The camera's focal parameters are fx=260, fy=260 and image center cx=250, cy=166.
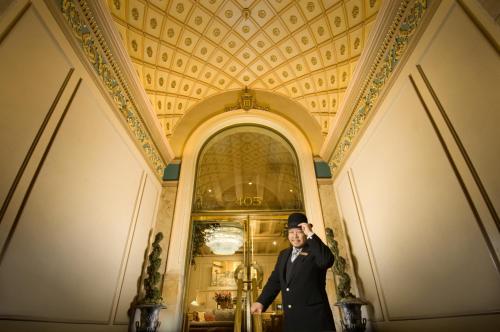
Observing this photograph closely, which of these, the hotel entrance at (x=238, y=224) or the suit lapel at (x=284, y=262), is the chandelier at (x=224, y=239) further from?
the suit lapel at (x=284, y=262)

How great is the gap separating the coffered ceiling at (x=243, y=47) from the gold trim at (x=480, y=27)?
2.21m

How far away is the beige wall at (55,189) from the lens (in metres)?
2.12

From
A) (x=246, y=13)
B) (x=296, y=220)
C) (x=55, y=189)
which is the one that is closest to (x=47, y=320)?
(x=55, y=189)

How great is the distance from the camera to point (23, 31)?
226 cm

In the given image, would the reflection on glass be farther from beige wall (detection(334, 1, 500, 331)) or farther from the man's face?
the man's face

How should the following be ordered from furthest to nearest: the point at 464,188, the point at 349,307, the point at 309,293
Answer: the point at 349,307 → the point at 464,188 → the point at 309,293

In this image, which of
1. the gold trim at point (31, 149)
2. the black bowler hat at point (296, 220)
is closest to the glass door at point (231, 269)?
the black bowler hat at point (296, 220)

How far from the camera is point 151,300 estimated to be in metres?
4.00

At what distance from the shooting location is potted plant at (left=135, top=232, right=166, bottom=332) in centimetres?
383

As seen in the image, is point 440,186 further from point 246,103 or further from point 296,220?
point 246,103

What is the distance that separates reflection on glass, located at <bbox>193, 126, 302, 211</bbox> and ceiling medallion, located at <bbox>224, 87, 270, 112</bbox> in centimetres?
51

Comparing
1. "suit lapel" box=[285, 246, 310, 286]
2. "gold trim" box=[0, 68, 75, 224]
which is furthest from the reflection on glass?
"suit lapel" box=[285, 246, 310, 286]

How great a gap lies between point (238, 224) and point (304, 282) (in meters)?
3.81

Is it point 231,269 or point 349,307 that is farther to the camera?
point 231,269
